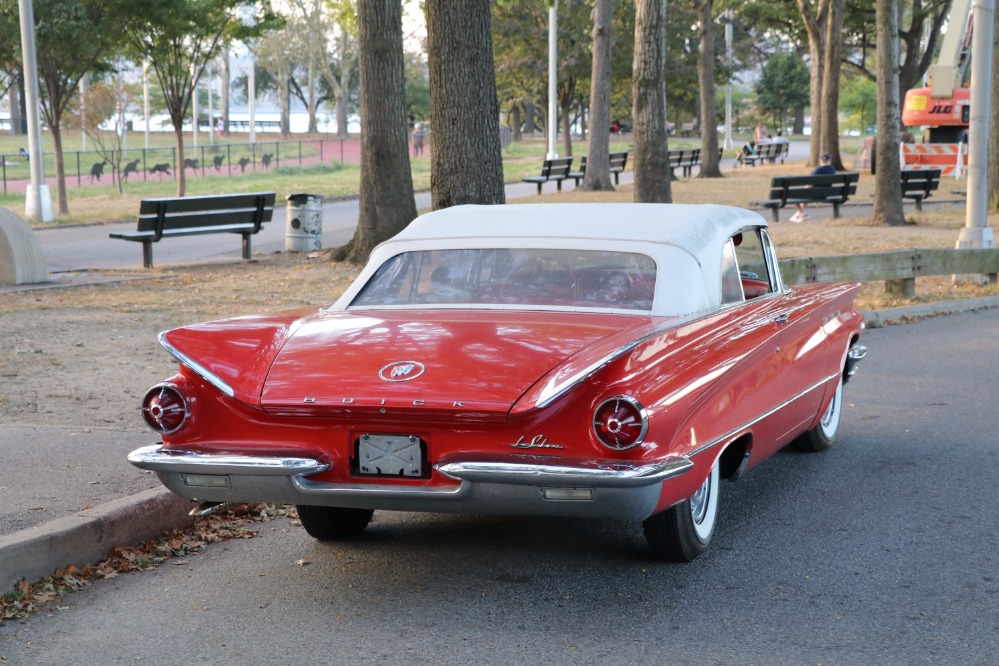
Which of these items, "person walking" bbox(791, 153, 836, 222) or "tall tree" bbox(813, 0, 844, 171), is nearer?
"person walking" bbox(791, 153, 836, 222)

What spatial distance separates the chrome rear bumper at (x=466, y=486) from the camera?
4.45m

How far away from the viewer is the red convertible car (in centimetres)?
452

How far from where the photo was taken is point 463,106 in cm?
1250

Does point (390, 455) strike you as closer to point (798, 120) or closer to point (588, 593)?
point (588, 593)

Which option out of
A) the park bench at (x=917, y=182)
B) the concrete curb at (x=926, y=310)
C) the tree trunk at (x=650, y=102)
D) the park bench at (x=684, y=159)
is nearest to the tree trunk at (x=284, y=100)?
the park bench at (x=684, y=159)

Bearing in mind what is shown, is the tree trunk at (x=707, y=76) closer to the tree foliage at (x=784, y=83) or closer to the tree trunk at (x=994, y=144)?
the tree trunk at (x=994, y=144)

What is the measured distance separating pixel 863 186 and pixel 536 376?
34.6 m

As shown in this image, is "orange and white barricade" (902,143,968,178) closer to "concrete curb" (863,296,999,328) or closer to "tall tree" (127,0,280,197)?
"tall tree" (127,0,280,197)

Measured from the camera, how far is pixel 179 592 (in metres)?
5.03

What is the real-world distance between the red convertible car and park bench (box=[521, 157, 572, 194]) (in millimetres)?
28857

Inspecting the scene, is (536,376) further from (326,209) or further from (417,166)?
(417,166)

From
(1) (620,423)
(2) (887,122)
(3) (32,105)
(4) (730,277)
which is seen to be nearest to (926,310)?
(4) (730,277)

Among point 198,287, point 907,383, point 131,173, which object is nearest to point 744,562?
point 907,383

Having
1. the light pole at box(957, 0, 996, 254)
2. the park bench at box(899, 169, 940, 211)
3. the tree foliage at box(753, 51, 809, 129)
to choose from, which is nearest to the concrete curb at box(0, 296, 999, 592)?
the light pole at box(957, 0, 996, 254)
